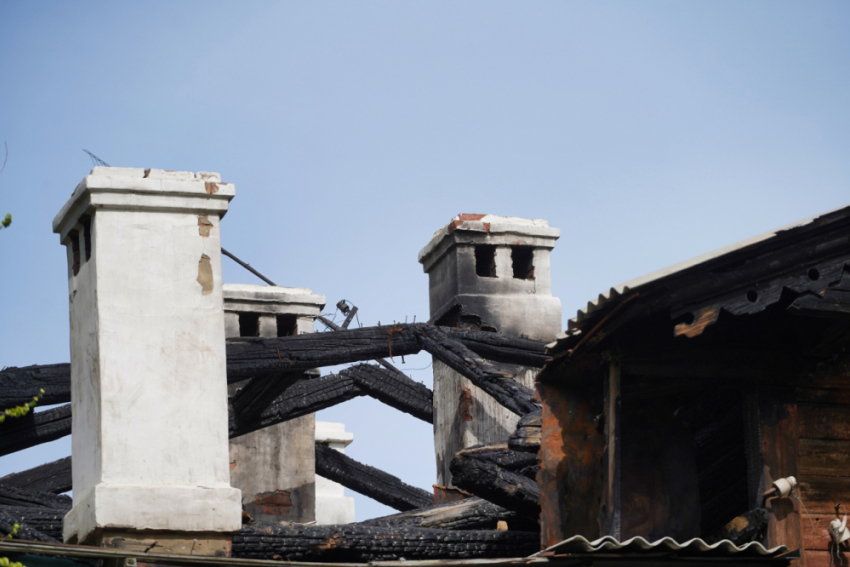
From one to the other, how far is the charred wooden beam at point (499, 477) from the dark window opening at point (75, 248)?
A: 3451 millimetres

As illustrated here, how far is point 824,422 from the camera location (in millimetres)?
8930

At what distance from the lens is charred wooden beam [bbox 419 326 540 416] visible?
12312mm

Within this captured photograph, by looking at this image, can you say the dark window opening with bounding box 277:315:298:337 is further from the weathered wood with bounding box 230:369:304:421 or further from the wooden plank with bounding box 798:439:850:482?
the wooden plank with bounding box 798:439:850:482

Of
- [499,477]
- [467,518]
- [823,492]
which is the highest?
[499,477]

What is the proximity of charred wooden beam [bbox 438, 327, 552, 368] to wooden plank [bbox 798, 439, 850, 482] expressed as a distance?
5.13m

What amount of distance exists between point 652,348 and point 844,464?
173 cm

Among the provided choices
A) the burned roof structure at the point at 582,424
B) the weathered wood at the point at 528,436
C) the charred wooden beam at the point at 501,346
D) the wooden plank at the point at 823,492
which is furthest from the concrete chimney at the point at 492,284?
the wooden plank at the point at 823,492

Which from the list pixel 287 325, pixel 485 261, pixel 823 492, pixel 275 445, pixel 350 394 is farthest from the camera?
pixel 287 325

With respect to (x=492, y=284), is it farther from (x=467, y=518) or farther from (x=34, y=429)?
(x=34, y=429)

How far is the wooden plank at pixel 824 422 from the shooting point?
29.1 ft

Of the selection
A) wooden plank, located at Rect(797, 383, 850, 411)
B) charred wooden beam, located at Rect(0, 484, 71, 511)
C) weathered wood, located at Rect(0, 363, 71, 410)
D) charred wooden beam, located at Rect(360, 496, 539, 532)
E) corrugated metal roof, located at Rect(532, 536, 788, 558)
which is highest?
weathered wood, located at Rect(0, 363, 71, 410)

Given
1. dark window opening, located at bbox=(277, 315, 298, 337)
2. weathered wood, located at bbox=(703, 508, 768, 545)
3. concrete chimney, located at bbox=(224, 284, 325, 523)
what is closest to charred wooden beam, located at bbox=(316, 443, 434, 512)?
concrete chimney, located at bbox=(224, 284, 325, 523)

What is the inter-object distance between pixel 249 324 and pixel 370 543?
7.09m

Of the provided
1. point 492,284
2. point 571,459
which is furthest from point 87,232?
point 492,284
